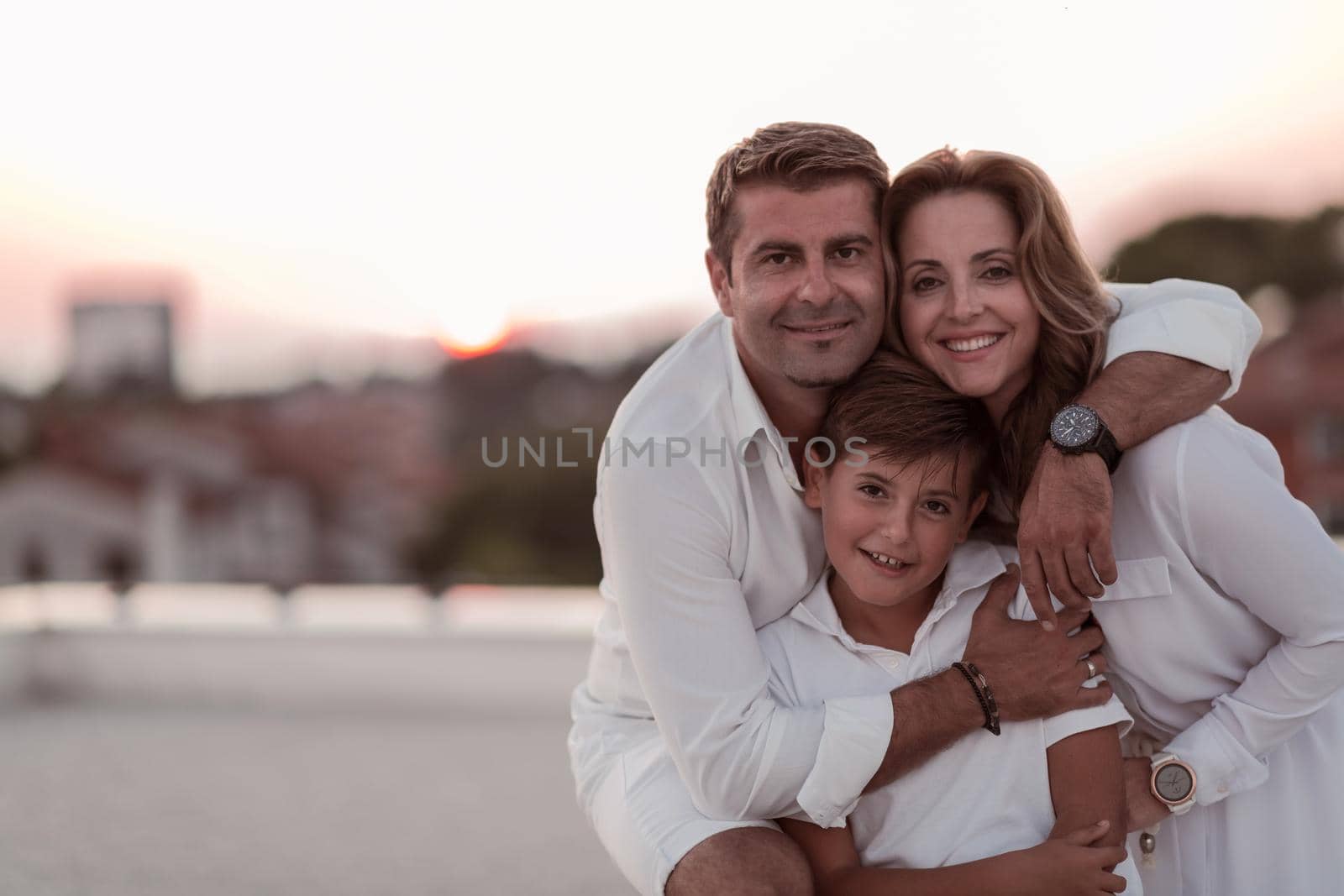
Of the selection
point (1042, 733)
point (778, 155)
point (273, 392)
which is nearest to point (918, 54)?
point (778, 155)

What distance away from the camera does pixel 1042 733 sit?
1959 millimetres

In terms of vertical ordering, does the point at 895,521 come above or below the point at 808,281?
below

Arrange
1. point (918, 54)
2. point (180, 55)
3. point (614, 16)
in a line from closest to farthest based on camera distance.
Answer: point (918, 54) → point (614, 16) → point (180, 55)

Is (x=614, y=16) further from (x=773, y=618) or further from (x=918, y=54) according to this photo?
(x=773, y=618)

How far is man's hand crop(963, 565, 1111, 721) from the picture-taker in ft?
6.34

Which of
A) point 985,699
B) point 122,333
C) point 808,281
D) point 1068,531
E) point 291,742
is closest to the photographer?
point 1068,531

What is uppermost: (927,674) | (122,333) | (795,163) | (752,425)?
(795,163)

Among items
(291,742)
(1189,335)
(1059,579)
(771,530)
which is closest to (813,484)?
(771,530)

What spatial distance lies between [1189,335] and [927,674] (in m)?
0.72

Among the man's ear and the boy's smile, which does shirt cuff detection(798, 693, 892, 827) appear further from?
the man's ear

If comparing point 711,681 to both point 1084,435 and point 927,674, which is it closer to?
point 927,674

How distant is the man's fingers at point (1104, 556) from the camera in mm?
1843

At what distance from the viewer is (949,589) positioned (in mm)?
2078

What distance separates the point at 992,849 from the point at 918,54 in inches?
280
